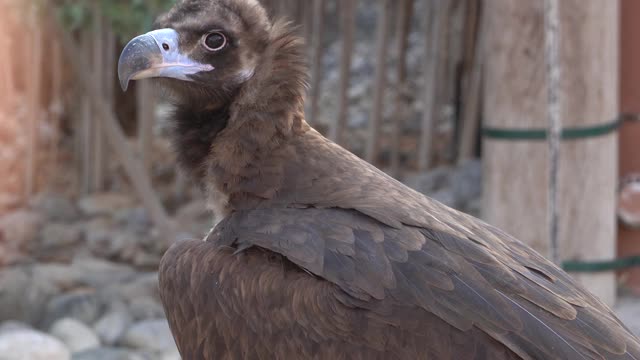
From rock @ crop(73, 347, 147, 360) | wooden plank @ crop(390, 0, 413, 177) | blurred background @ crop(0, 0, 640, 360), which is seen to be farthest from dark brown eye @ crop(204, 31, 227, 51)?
wooden plank @ crop(390, 0, 413, 177)

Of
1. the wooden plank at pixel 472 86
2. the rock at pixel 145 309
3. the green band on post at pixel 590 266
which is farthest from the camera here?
the wooden plank at pixel 472 86

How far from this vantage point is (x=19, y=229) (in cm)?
799

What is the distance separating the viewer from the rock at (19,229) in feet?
25.8

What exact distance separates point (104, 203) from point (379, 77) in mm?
2184

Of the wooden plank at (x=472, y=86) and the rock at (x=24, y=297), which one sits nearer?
the rock at (x=24, y=297)

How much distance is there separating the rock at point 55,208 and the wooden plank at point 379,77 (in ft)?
7.21

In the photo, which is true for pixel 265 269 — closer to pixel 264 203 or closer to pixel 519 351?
pixel 264 203

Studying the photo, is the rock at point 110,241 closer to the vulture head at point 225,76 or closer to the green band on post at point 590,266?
the green band on post at point 590,266

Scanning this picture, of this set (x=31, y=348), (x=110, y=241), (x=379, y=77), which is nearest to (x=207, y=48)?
(x=31, y=348)

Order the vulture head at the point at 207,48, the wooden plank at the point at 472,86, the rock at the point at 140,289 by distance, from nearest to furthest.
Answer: the vulture head at the point at 207,48, the rock at the point at 140,289, the wooden plank at the point at 472,86

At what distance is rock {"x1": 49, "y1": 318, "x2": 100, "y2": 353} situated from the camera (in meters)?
6.22

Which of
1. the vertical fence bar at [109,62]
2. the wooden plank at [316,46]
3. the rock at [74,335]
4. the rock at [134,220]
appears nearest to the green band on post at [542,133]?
the rock at [74,335]

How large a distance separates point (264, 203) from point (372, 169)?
0.38 metres

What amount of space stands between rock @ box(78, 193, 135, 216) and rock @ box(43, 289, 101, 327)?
204 cm
